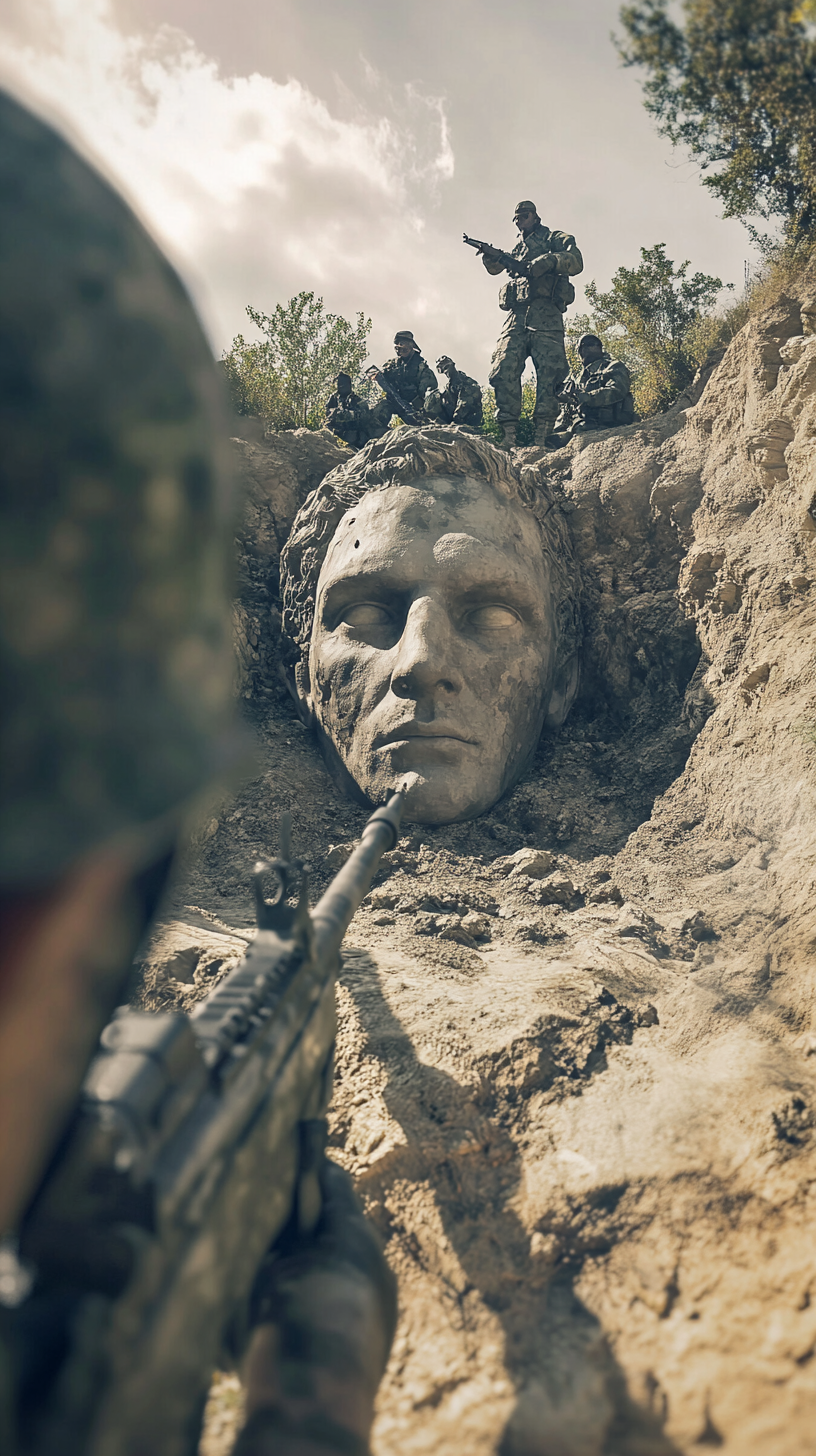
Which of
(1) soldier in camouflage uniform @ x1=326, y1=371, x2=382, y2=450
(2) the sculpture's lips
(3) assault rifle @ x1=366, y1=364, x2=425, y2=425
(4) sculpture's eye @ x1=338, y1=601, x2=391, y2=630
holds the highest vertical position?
(3) assault rifle @ x1=366, y1=364, x2=425, y2=425

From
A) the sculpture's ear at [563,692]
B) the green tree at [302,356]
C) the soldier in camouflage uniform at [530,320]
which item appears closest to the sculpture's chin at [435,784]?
the sculpture's ear at [563,692]

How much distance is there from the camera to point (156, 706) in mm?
930

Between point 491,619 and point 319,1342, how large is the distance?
132 inches

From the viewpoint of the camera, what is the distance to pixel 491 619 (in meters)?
4.11

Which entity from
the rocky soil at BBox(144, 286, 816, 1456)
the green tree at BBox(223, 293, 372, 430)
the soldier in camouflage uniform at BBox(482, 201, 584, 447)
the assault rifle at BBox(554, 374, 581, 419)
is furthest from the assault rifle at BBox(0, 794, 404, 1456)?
the green tree at BBox(223, 293, 372, 430)

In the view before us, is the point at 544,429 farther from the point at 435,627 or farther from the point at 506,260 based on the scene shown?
the point at 435,627

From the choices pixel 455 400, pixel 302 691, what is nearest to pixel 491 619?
pixel 302 691

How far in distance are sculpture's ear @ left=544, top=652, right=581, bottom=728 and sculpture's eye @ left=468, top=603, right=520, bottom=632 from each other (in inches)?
23.0

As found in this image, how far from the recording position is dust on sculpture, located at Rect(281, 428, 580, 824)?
12.5 ft

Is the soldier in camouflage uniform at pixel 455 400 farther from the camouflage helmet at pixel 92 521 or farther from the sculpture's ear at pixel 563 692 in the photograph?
the camouflage helmet at pixel 92 521

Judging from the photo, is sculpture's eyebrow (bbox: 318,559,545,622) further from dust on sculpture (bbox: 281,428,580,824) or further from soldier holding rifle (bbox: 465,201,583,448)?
soldier holding rifle (bbox: 465,201,583,448)

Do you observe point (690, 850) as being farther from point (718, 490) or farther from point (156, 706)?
point (156, 706)

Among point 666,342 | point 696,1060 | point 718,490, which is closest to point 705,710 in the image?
point 718,490

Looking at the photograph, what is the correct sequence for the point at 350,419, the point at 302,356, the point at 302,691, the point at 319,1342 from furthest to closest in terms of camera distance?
the point at 302,356 < the point at 350,419 < the point at 302,691 < the point at 319,1342
